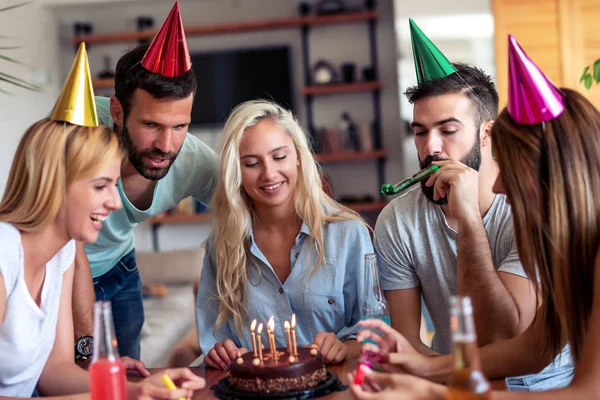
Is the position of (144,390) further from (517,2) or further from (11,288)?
(517,2)

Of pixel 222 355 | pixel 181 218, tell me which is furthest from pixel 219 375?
pixel 181 218

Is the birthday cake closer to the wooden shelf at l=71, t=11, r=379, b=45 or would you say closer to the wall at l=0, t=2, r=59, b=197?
the wall at l=0, t=2, r=59, b=197

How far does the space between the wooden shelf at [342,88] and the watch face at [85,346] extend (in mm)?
4187

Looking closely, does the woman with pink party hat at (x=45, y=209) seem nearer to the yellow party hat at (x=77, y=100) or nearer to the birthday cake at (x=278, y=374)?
the yellow party hat at (x=77, y=100)

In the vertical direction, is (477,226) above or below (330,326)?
above

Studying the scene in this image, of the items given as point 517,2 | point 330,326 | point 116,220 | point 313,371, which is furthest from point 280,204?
point 517,2

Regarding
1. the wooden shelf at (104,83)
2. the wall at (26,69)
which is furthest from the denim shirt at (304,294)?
the wooden shelf at (104,83)

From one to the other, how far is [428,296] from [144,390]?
1.05 m

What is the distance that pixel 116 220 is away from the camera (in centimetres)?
265

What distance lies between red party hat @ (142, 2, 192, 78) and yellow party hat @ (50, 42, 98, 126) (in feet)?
1.82

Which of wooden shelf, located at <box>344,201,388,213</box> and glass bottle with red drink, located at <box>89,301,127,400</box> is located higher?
glass bottle with red drink, located at <box>89,301,127,400</box>

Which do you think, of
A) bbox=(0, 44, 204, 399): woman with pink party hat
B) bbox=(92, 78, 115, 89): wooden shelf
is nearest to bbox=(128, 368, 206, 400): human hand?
bbox=(0, 44, 204, 399): woman with pink party hat

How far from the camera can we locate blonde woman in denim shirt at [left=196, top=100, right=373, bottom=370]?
2305 mm

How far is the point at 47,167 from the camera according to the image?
1.66 meters
